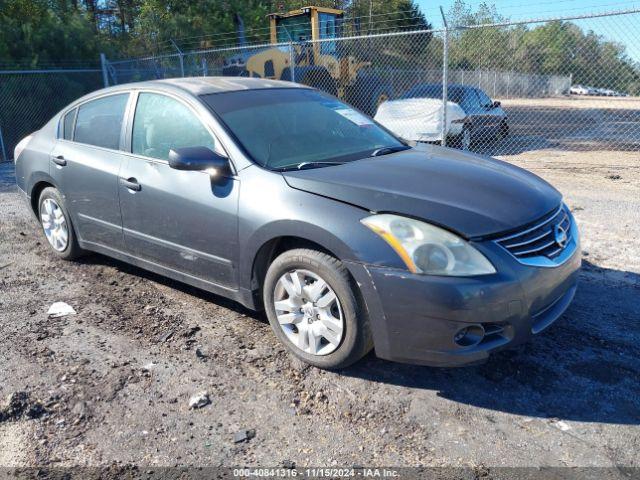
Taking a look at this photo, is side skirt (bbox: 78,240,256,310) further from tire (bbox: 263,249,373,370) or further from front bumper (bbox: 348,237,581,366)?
front bumper (bbox: 348,237,581,366)

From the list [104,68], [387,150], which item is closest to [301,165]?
[387,150]

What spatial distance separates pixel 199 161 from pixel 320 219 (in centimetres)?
92

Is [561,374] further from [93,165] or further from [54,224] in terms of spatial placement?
[54,224]

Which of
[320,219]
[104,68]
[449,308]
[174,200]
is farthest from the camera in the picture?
[104,68]

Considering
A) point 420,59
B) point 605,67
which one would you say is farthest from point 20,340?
point 420,59

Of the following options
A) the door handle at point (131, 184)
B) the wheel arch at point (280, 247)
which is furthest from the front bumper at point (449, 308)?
the door handle at point (131, 184)

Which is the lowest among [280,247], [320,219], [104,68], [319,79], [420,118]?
[280,247]

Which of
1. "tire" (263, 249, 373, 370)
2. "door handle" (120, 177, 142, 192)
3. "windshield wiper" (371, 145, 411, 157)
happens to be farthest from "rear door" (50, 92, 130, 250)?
"windshield wiper" (371, 145, 411, 157)

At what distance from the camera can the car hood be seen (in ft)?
9.82

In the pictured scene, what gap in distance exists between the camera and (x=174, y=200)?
12.6 ft

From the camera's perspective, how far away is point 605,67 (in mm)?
12578

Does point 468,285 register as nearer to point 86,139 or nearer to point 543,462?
point 543,462

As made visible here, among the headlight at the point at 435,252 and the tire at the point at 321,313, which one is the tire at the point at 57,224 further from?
the headlight at the point at 435,252

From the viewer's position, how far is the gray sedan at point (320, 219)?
2.89 metres
